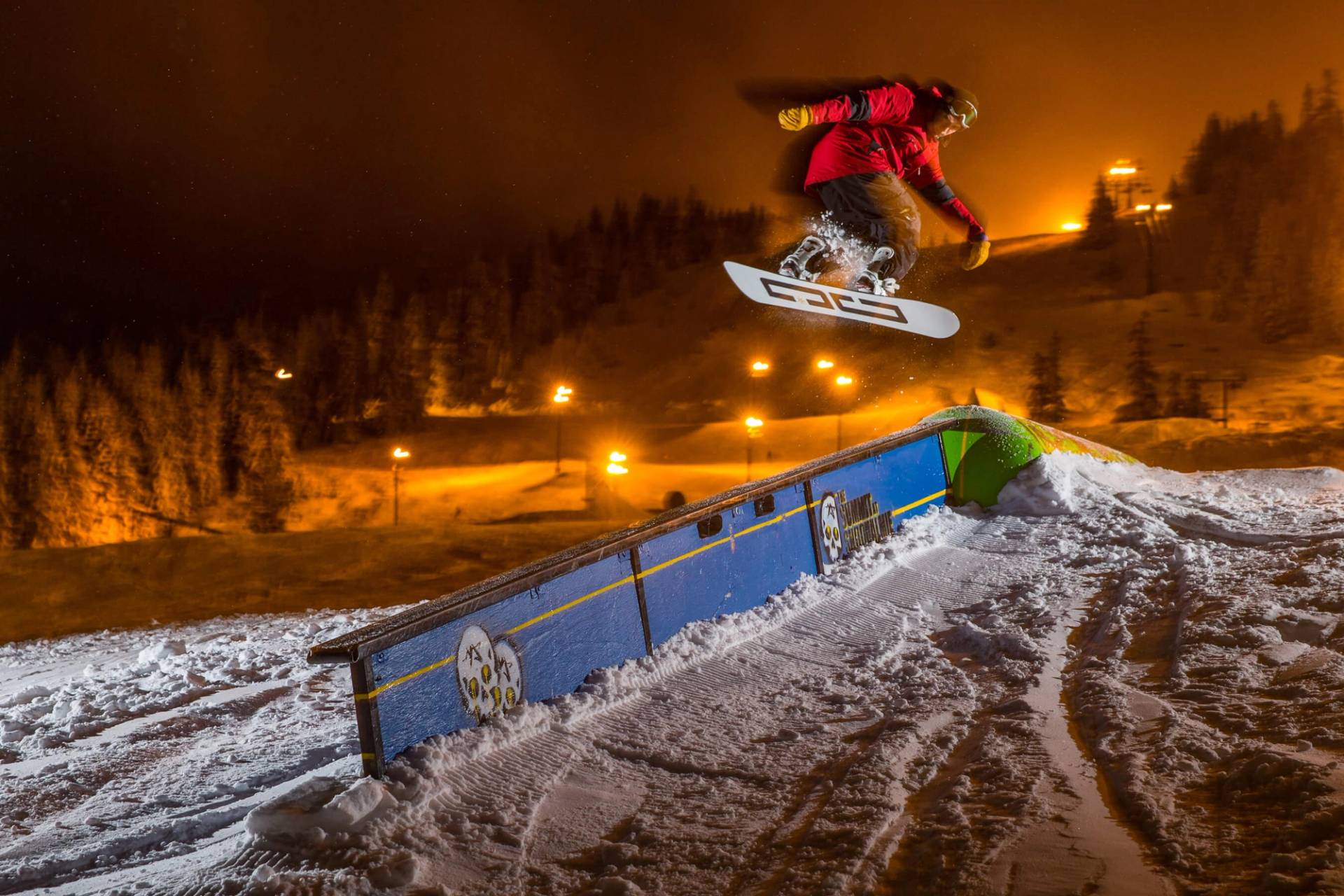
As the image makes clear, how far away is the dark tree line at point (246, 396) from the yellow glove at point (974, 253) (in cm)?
4742

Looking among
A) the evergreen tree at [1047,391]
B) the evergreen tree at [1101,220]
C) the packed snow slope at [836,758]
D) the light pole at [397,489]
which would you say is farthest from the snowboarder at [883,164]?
the evergreen tree at [1101,220]

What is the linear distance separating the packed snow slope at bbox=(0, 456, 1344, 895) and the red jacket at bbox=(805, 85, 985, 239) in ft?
9.54

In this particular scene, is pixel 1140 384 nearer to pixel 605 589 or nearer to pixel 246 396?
pixel 605 589

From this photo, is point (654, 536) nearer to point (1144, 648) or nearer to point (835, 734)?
point (835, 734)

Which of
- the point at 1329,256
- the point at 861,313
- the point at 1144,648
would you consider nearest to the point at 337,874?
the point at 1144,648

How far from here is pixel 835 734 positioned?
173 inches

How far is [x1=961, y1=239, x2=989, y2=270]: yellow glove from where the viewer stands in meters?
6.97

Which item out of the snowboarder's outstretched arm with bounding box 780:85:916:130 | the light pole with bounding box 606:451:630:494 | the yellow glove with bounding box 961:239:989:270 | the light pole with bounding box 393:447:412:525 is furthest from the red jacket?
the light pole with bounding box 393:447:412:525

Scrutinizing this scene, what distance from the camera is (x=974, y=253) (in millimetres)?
7043

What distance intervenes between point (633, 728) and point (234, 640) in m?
6.10

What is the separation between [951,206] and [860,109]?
1.37 meters

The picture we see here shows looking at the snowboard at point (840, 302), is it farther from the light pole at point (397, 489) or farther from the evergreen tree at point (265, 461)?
the evergreen tree at point (265, 461)

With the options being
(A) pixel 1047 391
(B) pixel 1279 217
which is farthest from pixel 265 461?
(B) pixel 1279 217

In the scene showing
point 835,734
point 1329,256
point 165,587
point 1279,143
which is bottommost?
point 165,587
